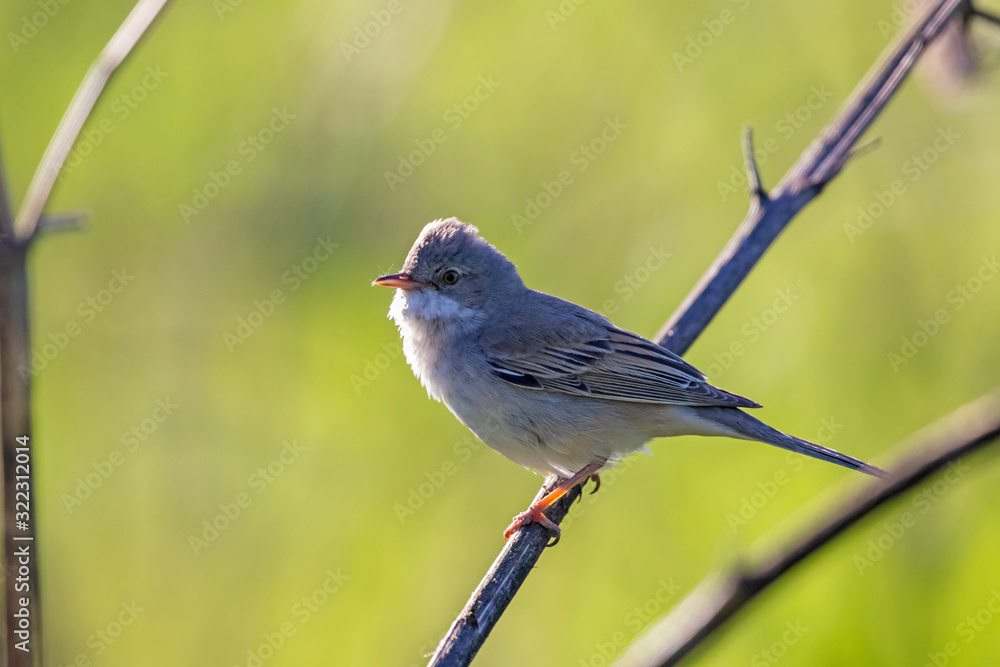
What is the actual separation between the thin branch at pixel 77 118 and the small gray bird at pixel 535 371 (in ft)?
6.34

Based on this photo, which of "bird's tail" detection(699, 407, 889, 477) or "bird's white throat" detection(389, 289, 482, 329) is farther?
"bird's white throat" detection(389, 289, 482, 329)

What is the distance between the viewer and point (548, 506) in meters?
3.89

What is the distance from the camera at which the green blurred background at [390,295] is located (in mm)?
4457

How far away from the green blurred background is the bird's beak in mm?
1099

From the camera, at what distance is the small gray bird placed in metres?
3.96

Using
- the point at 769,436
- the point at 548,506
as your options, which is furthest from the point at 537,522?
the point at 769,436

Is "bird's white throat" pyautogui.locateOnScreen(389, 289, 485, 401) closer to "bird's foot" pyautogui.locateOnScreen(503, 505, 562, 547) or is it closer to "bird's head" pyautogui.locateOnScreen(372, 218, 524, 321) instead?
"bird's head" pyautogui.locateOnScreen(372, 218, 524, 321)

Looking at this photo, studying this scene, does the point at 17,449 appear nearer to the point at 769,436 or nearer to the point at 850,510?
the point at 850,510

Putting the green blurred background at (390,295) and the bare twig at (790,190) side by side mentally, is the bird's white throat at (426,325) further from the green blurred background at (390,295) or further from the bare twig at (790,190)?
the bare twig at (790,190)

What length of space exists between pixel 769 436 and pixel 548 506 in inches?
41.6

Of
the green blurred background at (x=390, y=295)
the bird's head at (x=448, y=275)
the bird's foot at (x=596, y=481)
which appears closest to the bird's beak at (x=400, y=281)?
the bird's head at (x=448, y=275)

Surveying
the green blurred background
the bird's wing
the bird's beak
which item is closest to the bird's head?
the bird's beak

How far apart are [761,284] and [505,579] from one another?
2.93 m

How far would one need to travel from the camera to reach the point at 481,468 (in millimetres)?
4879
